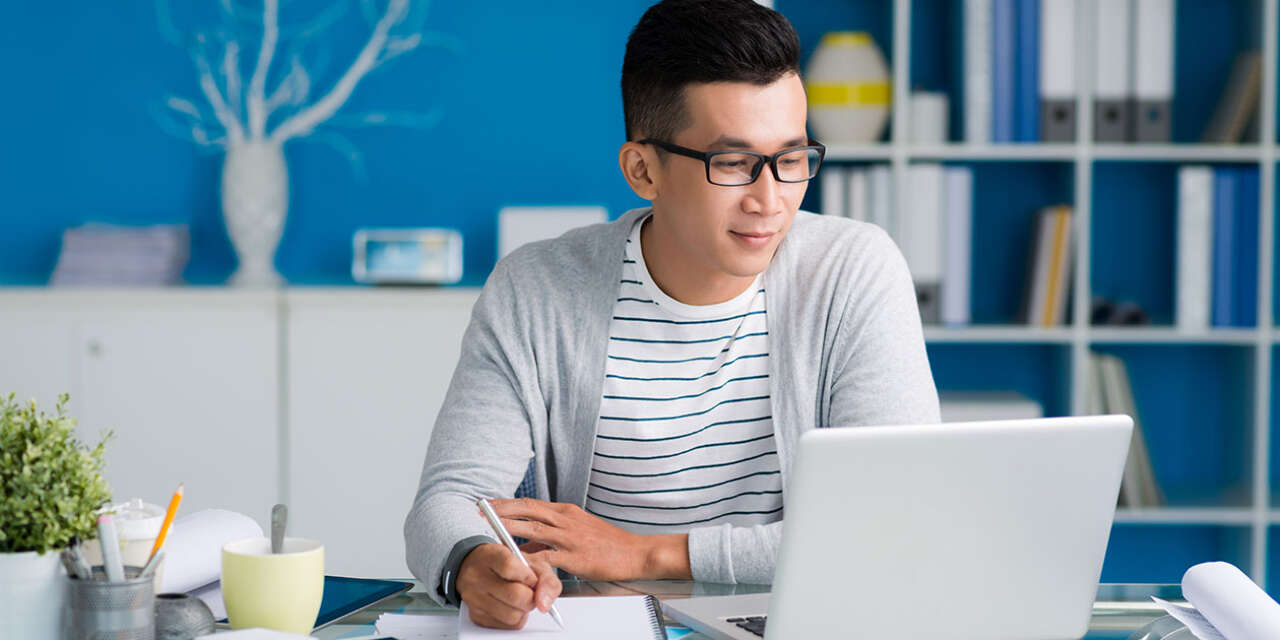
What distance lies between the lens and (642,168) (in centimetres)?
160

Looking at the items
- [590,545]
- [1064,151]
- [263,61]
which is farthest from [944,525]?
[263,61]

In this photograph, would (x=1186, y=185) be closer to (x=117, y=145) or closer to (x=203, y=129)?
(x=203, y=129)

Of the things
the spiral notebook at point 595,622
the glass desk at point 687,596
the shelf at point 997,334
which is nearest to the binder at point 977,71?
the shelf at point 997,334

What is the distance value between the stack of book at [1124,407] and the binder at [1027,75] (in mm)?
547

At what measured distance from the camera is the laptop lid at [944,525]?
977 mm

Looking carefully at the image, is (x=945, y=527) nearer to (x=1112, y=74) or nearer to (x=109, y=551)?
(x=109, y=551)

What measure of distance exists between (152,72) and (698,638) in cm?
247

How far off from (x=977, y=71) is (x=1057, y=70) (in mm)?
168

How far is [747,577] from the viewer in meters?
1.31

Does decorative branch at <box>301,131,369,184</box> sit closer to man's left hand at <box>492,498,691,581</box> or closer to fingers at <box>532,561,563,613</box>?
man's left hand at <box>492,498,691,581</box>

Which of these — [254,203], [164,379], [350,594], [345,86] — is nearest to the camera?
[350,594]

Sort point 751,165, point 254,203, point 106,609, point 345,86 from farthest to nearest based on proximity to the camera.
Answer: point 345,86
point 254,203
point 751,165
point 106,609

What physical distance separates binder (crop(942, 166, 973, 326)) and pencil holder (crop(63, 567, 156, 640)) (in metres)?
2.16

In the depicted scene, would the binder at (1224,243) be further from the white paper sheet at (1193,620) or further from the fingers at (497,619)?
the fingers at (497,619)
